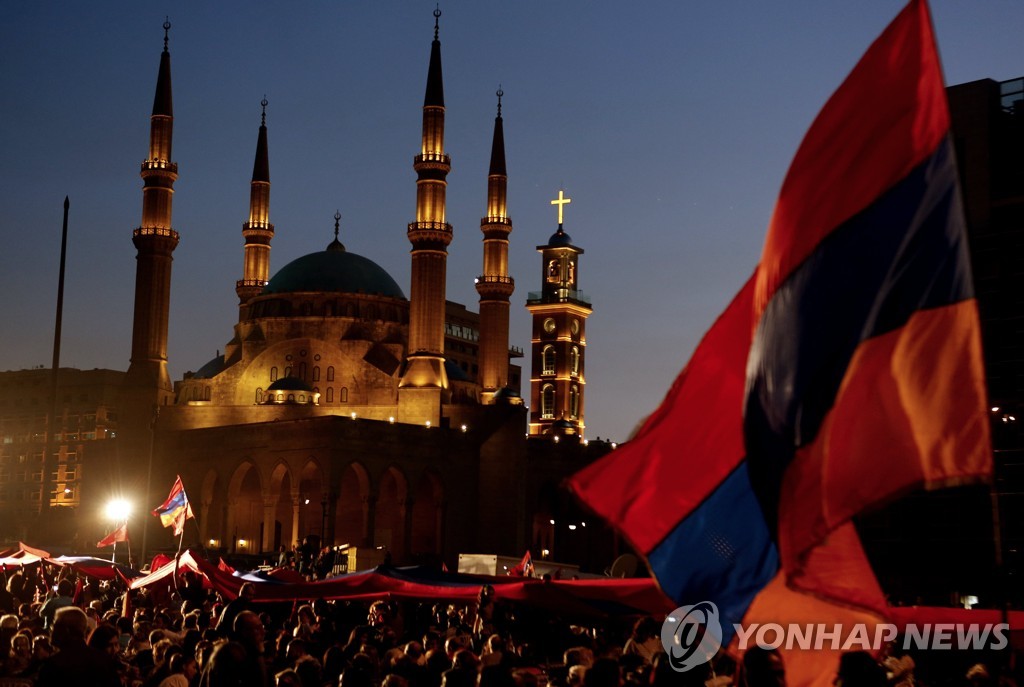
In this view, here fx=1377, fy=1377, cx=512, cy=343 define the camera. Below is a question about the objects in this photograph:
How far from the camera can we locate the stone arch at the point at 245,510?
66062 mm

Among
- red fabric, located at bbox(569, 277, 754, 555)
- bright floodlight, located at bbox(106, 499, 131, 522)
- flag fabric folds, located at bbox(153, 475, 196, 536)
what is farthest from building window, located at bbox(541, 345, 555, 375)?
red fabric, located at bbox(569, 277, 754, 555)

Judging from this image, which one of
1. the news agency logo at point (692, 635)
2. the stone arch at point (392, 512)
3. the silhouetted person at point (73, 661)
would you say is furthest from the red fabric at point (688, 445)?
the stone arch at point (392, 512)

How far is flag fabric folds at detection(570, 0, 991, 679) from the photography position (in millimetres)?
5805

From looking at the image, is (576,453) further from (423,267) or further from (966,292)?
(966,292)

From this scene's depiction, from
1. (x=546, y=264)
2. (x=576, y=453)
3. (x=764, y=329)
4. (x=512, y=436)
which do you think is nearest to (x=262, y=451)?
(x=512, y=436)

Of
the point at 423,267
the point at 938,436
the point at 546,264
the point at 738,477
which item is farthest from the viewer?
the point at 546,264

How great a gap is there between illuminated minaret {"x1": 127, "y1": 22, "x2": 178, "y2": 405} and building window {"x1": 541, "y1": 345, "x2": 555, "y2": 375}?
27250 millimetres

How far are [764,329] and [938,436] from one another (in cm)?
89

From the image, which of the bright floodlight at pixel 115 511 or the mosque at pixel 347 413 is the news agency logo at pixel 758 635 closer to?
the mosque at pixel 347 413

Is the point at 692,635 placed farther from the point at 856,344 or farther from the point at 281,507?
the point at 281,507

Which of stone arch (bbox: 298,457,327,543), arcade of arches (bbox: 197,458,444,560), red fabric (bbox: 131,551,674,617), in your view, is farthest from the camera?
stone arch (bbox: 298,457,327,543)

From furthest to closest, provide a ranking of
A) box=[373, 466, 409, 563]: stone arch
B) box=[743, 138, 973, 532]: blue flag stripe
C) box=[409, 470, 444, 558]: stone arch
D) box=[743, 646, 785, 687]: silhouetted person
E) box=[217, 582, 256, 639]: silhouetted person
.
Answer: box=[409, 470, 444, 558]: stone arch → box=[373, 466, 409, 563]: stone arch → box=[217, 582, 256, 639]: silhouetted person → box=[743, 646, 785, 687]: silhouetted person → box=[743, 138, 973, 532]: blue flag stripe

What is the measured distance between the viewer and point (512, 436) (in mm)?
67750

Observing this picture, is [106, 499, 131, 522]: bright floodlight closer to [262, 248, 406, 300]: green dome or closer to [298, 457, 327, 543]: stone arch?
[298, 457, 327, 543]: stone arch
